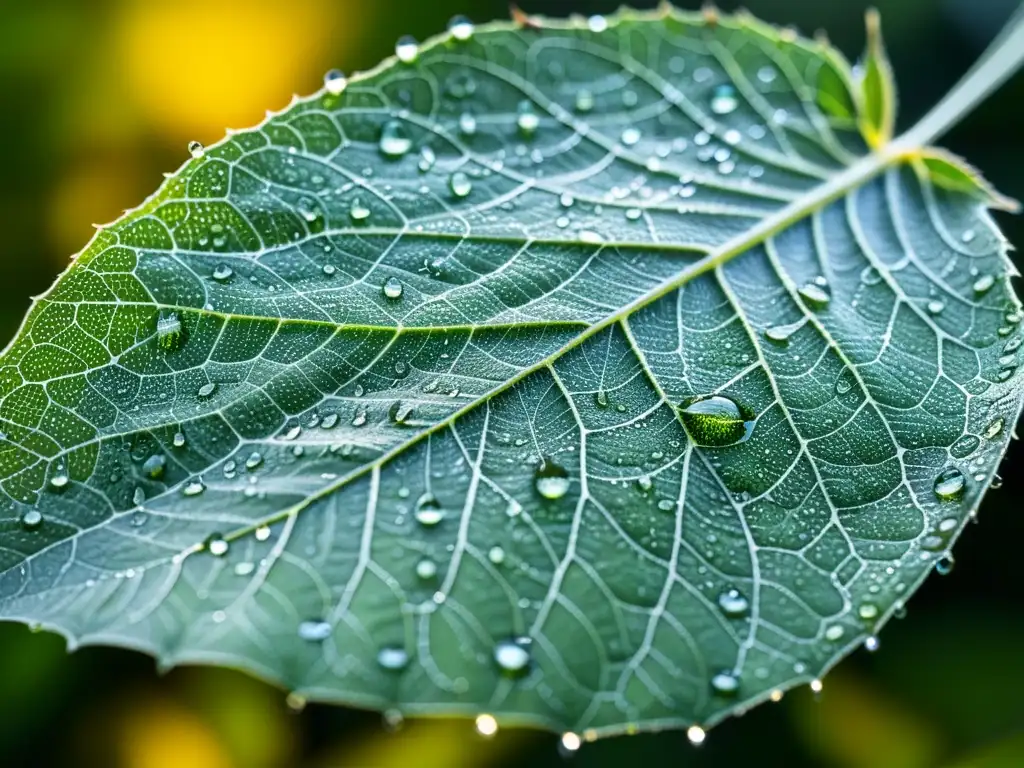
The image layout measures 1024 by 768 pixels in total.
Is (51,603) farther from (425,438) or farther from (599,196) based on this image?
(599,196)

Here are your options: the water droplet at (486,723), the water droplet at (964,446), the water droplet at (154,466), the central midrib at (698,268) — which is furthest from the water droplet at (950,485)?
the water droplet at (154,466)

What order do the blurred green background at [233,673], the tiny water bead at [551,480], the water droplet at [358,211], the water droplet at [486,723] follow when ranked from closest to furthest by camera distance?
the water droplet at [486,723]
the tiny water bead at [551,480]
the water droplet at [358,211]
the blurred green background at [233,673]

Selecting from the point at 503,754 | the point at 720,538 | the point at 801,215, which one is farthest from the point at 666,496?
the point at 503,754

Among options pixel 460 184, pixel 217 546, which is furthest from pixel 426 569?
pixel 460 184

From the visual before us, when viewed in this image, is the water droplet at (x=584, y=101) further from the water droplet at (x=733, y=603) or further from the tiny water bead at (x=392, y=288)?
the water droplet at (x=733, y=603)

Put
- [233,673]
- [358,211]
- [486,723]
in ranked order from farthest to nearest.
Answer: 1. [233,673]
2. [358,211]
3. [486,723]

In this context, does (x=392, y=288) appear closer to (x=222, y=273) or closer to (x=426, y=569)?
(x=222, y=273)
